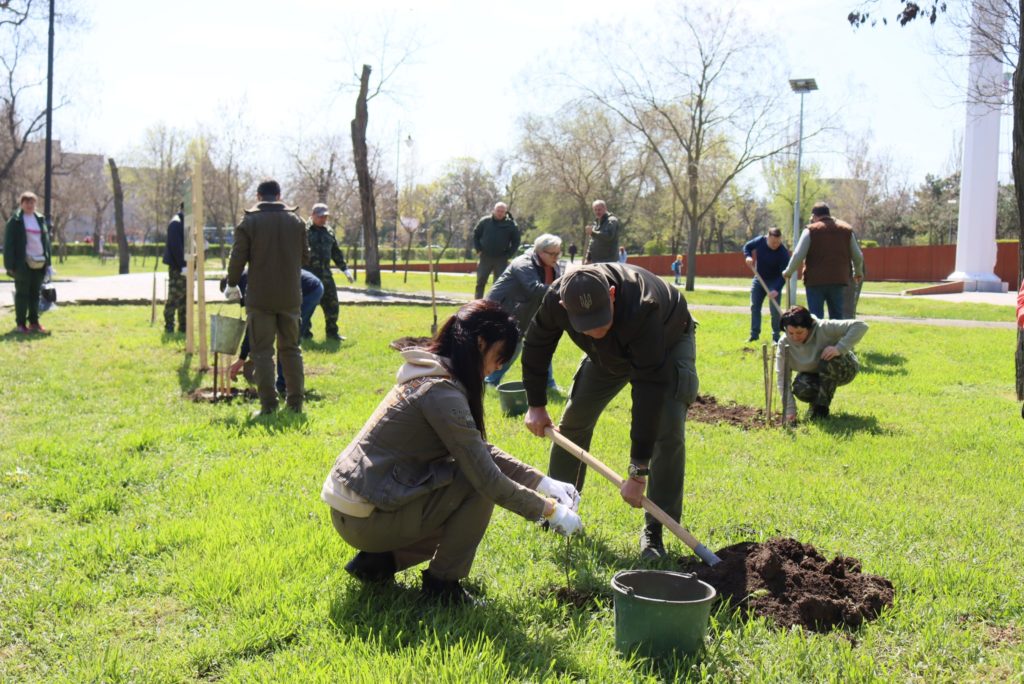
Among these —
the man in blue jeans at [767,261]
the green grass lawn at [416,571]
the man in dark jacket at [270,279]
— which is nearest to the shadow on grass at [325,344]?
the green grass lawn at [416,571]

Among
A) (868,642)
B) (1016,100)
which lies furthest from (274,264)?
(1016,100)

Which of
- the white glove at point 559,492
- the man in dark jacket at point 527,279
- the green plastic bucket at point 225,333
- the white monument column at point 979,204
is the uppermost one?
the white monument column at point 979,204

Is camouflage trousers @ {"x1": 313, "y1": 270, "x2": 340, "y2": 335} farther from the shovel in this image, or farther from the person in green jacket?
the shovel

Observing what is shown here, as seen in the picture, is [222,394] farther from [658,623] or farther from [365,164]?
[365,164]

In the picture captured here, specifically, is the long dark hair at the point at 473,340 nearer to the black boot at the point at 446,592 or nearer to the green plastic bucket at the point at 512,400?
the black boot at the point at 446,592

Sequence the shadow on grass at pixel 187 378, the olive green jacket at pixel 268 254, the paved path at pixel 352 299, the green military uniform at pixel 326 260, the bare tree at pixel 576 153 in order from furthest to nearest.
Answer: the bare tree at pixel 576 153 < the paved path at pixel 352 299 < the green military uniform at pixel 326 260 < the shadow on grass at pixel 187 378 < the olive green jacket at pixel 268 254

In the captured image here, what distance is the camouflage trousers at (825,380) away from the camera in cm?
766

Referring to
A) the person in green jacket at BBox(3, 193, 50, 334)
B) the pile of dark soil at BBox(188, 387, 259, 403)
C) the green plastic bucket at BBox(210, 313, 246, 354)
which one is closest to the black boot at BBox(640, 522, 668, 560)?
the green plastic bucket at BBox(210, 313, 246, 354)

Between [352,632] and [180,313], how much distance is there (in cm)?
1083

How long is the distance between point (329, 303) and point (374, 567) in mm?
9238

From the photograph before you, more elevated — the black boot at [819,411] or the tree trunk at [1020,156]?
the tree trunk at [1020,156]

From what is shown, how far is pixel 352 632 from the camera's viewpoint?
3426mm

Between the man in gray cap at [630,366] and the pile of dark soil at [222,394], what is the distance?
452 cm

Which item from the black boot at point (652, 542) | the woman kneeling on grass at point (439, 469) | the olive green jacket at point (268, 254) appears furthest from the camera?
the olive green jacket at point (268, 254)
